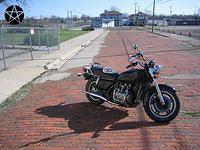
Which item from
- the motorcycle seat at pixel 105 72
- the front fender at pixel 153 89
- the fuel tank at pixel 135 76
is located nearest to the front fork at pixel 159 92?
the front fender at pixel 153 89

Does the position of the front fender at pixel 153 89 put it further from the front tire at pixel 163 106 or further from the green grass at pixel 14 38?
the green grass at pixel 14 38

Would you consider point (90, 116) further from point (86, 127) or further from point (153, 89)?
point (153, 89)

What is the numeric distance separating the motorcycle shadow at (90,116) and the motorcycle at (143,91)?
9.6 inches

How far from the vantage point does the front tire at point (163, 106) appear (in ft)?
20.2

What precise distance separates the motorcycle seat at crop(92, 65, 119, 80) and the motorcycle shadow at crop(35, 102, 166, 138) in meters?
0.73

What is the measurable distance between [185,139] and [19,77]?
7585 millimetres

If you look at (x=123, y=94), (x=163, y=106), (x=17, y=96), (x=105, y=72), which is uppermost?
(x=105, y=72)

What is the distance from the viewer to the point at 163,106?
20.4 feet

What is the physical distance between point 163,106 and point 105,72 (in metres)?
1.54

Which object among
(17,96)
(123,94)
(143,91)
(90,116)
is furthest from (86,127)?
(17,96)

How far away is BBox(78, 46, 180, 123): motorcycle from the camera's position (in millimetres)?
6162

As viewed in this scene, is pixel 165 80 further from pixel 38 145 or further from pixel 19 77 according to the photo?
pixel 38 145

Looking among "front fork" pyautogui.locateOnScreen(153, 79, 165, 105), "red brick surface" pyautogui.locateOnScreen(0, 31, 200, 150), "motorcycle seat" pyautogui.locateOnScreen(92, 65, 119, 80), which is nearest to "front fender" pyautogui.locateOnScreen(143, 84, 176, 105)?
"front fork" pyautogui.locateOnScreen(153, 79, 165, 105)

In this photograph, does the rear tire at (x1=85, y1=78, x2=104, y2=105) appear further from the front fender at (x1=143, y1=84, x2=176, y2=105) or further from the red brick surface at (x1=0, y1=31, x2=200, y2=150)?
the front fender at (x1=143, y1=84, x2=176, y2=105)
